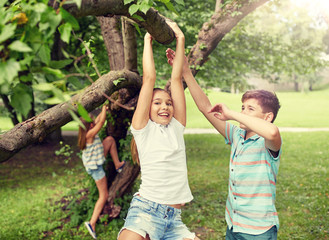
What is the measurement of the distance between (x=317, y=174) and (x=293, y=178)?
89 centimetres

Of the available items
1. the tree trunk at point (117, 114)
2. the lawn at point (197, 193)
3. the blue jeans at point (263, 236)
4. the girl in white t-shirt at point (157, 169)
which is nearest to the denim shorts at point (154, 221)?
the girl in white t-shirt at point (157, 169)

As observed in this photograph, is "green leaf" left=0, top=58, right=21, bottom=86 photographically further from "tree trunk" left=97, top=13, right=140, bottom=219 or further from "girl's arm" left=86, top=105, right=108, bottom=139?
"girl's arm" left=86, top=105, right=108, bottom=139

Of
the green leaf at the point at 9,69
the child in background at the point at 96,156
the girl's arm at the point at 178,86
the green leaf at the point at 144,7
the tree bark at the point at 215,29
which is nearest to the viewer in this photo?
the green leaf at the point at 9,69

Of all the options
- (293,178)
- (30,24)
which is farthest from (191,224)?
(30,24)

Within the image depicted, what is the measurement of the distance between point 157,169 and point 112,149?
2821mm

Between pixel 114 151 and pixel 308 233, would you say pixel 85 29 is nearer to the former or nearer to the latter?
pixel 114 151

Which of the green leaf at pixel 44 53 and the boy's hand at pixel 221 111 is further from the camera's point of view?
the boy's hand at pixel 221 111

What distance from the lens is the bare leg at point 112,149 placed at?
16.8 ft

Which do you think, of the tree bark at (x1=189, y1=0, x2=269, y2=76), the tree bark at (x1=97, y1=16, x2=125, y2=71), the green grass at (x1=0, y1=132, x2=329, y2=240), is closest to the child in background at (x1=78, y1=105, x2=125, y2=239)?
the green grass at (x1=0, y1=132, x2=329, y2=240)

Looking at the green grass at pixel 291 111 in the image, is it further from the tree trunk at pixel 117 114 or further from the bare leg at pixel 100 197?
the bare leg at pixel 100 197

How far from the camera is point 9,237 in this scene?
17.1 ft

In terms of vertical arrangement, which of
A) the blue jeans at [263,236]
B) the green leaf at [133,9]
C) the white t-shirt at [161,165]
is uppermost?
the green leaf at [133,9]

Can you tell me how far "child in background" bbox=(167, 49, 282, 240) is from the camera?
242 cm

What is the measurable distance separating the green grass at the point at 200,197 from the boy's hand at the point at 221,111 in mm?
2930
